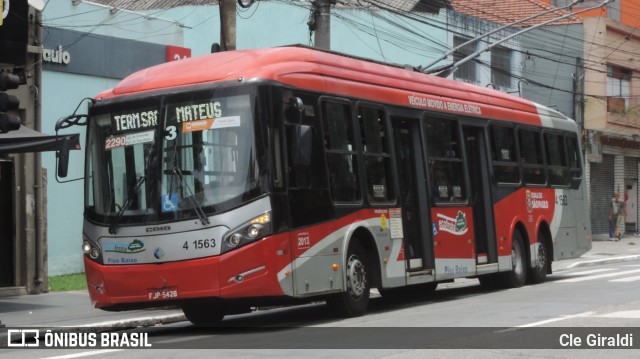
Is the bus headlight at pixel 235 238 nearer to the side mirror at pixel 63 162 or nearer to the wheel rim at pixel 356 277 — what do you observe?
the wheel rim at pixel 356 277

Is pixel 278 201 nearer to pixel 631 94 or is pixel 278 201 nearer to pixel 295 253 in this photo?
pixel 295 253

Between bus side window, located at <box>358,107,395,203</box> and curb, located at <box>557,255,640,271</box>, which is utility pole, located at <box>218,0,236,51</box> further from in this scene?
curb, located at <box>557,255,640,271</box>

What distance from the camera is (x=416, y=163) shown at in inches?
617

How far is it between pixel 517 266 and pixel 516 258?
157mm

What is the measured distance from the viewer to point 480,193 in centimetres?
1752

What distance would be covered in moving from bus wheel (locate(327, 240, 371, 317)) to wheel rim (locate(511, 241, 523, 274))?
5497 millimetres

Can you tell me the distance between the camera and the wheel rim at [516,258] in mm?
18761

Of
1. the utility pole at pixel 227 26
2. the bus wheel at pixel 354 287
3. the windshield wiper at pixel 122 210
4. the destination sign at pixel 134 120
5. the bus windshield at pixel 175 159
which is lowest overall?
the bus wheel at pixel 354 287

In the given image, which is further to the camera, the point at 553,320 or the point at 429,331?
the point at 553,320

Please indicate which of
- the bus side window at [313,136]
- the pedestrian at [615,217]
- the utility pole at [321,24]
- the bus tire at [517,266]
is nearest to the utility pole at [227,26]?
the utility pole at [321,24]

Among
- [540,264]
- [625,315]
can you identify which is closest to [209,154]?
[625,315]

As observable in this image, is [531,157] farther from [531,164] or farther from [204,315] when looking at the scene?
[204,315]

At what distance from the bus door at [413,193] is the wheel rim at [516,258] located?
11.9ft

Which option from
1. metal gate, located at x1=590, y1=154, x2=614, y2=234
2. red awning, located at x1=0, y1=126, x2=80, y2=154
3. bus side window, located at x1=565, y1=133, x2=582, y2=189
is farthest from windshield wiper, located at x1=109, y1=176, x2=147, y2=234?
metal gate, located at x1=590, y1=154, x2=614, y2=234
